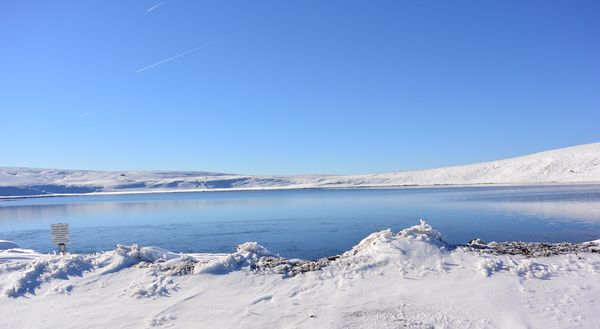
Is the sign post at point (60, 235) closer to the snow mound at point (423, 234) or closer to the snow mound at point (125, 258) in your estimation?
the snow mound at point (125, 258)

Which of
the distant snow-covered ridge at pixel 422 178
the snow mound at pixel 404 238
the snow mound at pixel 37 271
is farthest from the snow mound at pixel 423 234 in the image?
the distant snow-covered ridge at pixel 422 178

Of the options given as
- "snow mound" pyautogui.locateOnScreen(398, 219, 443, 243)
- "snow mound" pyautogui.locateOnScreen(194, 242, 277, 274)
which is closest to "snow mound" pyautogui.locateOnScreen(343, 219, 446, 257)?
"snow mound" pyautogui.locateOnScreen(398, 219, 443, 243)

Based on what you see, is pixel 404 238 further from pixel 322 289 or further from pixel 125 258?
pixel 125 258

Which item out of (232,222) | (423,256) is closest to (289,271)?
(423,256)

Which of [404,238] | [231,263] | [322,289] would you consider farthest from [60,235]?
[404,238]

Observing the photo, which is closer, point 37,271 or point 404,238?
point 37,271

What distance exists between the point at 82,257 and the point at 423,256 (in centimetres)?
803

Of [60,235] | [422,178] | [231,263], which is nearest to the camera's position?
[231,263]

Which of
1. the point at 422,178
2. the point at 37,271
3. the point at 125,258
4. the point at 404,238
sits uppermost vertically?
the point at 422,178

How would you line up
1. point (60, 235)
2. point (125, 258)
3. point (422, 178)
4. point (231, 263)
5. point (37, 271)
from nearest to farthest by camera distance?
point (37, 271) < point (231, 263) < point (125, 258) < point (60, 235) < point (422, 178)

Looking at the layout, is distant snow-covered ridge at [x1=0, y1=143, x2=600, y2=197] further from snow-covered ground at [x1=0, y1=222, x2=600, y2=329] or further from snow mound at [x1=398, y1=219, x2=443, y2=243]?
snow-covered ground at [x1=0, y1=222, x2=600, y2=329]

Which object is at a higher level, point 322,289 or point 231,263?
point 231,263

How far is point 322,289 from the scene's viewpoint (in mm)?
8414

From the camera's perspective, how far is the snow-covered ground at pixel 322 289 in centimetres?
718
